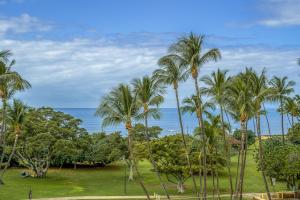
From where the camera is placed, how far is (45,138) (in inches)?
2403

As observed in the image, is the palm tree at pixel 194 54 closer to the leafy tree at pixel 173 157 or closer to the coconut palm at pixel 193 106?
the coconut palm at pixel 193 106

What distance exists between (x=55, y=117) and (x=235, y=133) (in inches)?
1622

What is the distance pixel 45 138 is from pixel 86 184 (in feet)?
27.2

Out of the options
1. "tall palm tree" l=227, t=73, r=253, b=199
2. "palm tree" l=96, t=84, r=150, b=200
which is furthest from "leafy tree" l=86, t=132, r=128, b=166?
"tall palm tree" l=227, t=73, r=253, b=199

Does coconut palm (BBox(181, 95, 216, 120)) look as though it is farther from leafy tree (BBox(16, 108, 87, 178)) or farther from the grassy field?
leafy tree (BBox(16, 108, 87, 178))

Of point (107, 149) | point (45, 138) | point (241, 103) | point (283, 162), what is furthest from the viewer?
point (107, 149)

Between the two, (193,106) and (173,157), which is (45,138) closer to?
(173,157)

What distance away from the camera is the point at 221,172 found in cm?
6631

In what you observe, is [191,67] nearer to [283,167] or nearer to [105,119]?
[105,119]

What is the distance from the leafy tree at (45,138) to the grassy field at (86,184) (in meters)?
2.58

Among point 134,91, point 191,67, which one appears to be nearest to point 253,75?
point 191,67

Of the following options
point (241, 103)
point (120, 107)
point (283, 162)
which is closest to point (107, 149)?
point (283, 162)

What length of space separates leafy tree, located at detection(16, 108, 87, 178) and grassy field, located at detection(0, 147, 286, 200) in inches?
102

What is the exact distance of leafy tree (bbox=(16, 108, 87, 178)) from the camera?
6103 centimetres
